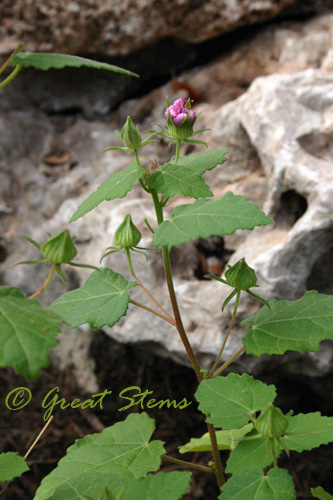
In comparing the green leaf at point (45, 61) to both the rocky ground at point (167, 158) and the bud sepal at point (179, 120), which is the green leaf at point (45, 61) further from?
the rocky ground at point (167, 158)

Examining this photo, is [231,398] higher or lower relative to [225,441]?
higher

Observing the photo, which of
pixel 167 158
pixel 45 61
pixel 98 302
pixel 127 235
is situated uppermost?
A: pixel 45 61

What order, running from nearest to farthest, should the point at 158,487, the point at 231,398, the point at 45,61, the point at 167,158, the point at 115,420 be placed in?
the point at 158,487, the point at 45,61, the point at 231,398, the point at 115,420, the point at 167,158

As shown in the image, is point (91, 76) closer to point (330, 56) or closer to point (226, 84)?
point (226, 84)

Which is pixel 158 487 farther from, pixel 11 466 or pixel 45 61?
pixel 45 61

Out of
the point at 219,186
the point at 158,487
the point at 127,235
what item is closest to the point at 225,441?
the point at 158,487

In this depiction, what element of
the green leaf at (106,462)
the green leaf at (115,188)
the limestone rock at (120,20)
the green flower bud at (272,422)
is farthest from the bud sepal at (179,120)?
the limestone rock at (120,20)
